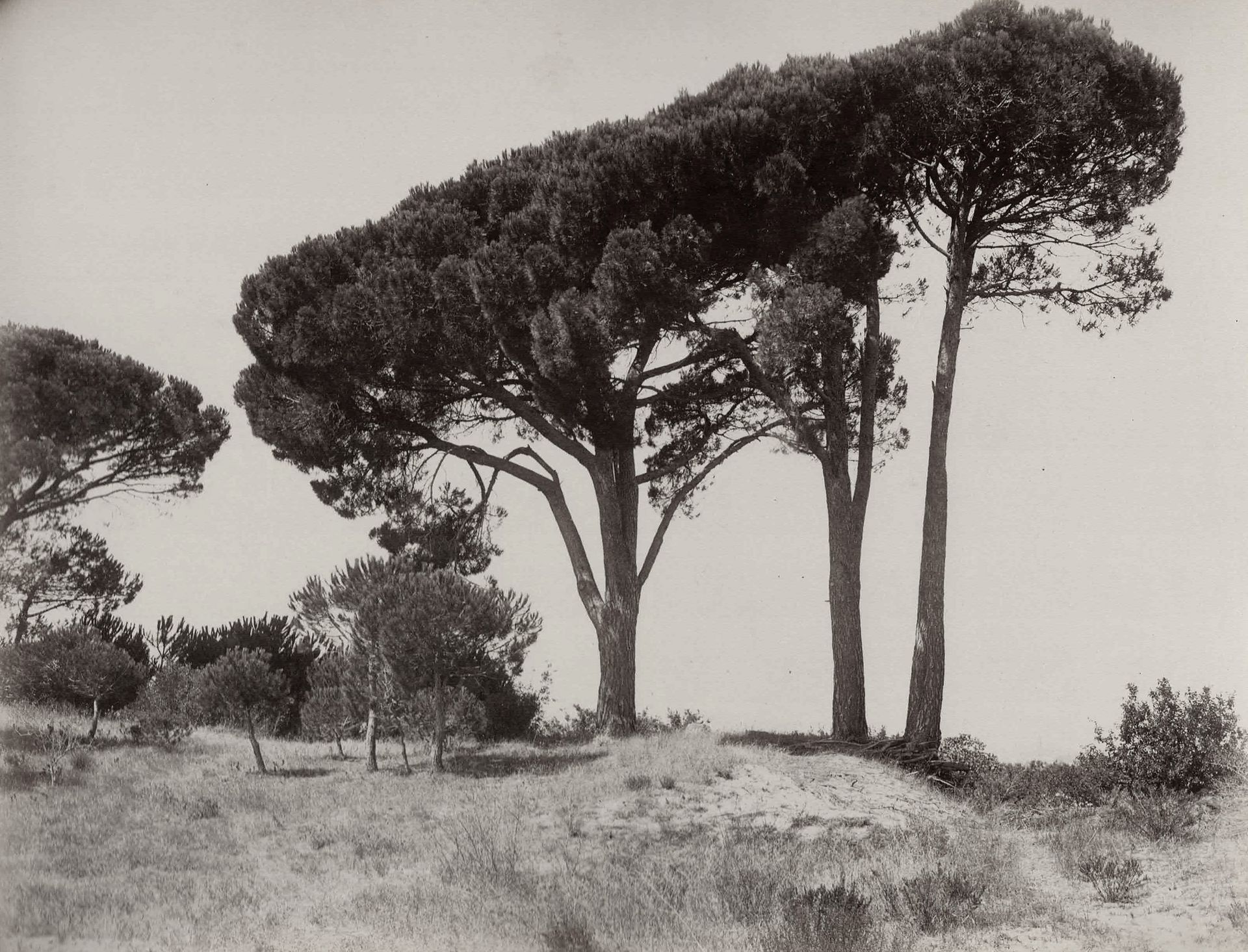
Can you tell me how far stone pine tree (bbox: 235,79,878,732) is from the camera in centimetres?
1485

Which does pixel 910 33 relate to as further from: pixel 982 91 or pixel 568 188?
pixel 568 188

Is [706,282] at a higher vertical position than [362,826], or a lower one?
higher

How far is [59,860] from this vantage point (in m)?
9.30

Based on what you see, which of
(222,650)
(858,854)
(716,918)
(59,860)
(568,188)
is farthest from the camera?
(222,650)

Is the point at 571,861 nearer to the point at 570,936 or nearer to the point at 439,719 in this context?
the point at 570,936

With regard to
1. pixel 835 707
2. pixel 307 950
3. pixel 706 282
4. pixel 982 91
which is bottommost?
pixel 307 950

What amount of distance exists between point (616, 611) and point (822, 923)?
29.5 feet

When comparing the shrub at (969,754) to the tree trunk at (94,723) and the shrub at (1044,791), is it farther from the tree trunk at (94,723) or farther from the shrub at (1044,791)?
the tree trunk at (94,723)

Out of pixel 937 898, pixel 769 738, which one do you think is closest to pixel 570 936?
pixel 937 898

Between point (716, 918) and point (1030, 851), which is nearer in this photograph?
point (716, 918)

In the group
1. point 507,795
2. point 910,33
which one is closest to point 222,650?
point 507,795

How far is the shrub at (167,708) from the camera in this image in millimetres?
15641

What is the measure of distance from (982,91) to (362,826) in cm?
1213

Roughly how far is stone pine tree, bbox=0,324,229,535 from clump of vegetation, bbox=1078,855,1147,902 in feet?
48.8
